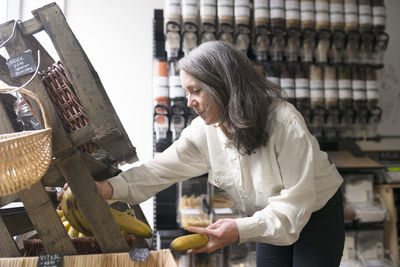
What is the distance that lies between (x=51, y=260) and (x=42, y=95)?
1.45 ft

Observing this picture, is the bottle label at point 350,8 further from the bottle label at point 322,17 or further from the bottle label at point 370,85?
the bottle label at point 370,85

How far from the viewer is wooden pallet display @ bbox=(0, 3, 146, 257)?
1.02m

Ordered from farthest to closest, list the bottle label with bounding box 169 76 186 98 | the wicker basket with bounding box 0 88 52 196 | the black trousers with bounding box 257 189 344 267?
the bottle label with bounding box 169 76 186 98 < the black trousers with bounding box 257 189 344 267 < the wicker basket with bounding box 0 88 52 196

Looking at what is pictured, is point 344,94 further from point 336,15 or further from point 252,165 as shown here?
point 252,165

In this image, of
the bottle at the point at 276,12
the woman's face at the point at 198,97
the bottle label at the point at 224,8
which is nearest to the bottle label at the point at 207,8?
the bottle label at the point at 224,8

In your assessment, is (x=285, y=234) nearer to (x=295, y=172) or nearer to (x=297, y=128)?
(x=295, y=172)

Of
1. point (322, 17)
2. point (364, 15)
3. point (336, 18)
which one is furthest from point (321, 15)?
point (364, 15)

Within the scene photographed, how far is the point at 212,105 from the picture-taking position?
1.30 metres

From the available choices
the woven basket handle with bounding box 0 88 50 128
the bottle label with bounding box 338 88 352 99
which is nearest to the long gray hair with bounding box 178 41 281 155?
the woven basket handle with bounding box 0 88 50 128

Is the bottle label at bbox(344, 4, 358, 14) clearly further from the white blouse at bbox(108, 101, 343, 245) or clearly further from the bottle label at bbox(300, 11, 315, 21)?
the white blouse at bbox(108, 101, 343, 245)

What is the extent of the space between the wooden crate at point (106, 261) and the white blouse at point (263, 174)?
0.26m

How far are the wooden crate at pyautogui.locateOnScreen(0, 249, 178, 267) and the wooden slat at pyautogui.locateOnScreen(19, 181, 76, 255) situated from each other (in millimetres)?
51

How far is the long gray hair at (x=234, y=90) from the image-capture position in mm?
1278

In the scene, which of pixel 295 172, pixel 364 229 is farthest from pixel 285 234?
pixel 364 229
